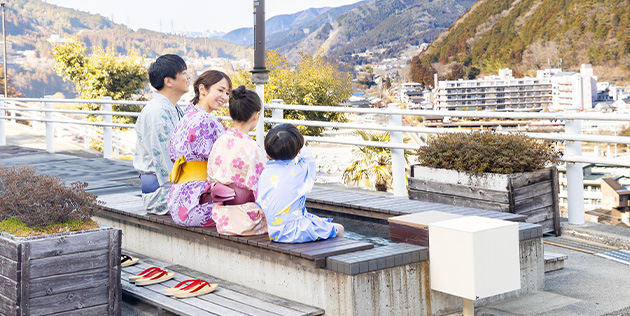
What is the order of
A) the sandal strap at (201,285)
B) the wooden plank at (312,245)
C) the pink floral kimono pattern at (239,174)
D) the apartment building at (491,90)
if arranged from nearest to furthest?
the wooden plank at (312,245)
the sandal strap at (201,285)
the pink floral kimono pattern at (239,174)
the apartment building at (491,90)

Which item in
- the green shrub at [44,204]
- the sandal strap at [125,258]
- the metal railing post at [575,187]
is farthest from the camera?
the metal railing post at [575,187]

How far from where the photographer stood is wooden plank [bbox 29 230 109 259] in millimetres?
3309

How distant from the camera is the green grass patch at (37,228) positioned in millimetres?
3457

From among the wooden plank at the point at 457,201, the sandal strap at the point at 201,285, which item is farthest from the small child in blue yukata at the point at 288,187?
the wooden plank at the point at 457,201

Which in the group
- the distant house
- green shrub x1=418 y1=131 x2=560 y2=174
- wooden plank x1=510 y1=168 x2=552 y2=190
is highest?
green shrub x1=418 y1=131 x2=560 y2=174

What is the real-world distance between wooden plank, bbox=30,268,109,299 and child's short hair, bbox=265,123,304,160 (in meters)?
1.04

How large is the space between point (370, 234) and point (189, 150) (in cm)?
143

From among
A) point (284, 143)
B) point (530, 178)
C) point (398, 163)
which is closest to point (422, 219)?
point (284, 143)

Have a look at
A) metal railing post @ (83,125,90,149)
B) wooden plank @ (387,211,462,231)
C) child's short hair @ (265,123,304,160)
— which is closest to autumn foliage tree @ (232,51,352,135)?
metal railing post @ (83,125,90,149)

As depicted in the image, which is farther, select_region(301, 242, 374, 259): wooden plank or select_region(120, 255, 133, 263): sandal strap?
select_region(120, 255, 133, 263): sandal strap

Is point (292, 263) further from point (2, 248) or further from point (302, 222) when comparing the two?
point (2, 248)

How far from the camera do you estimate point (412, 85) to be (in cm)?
17500

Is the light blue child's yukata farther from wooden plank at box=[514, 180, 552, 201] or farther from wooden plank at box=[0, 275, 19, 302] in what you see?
wooden plank at box=[514, 180, 552, 201]

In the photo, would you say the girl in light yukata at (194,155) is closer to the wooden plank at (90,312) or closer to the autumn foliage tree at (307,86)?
the wooden plank at (90,312)
